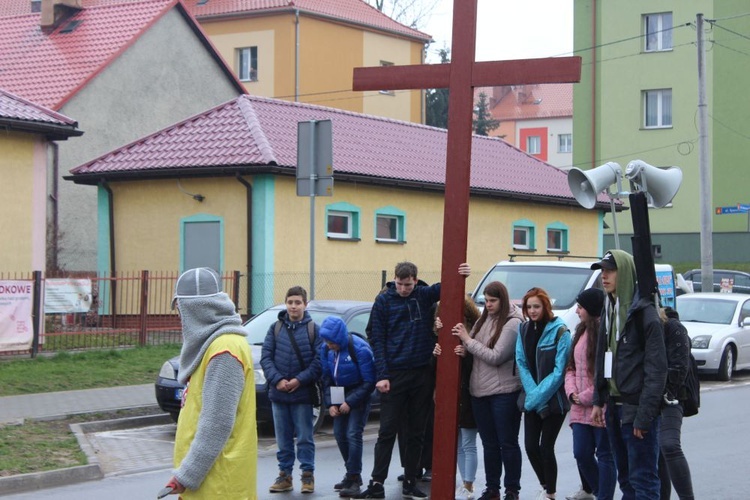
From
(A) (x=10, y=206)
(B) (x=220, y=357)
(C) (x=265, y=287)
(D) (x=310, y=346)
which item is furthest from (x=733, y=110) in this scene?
(B) (x=220, y=357)

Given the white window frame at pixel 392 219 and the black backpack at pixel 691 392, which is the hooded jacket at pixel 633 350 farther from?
the white window frame at pixel 392 219

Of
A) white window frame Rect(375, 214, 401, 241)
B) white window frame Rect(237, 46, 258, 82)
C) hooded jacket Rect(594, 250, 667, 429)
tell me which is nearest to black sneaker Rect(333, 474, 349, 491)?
hooded jacket Rect(594, 250, 667, 429)

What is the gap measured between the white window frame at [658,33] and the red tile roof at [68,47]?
18.6 m

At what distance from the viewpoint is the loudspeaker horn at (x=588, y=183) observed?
10206 mm

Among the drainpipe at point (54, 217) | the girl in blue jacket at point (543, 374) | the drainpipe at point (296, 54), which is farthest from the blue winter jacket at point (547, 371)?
the drainpipe at point (296, 54)

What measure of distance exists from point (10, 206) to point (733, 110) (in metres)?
32.5

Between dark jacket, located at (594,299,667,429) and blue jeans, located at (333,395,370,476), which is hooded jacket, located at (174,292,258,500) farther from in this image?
blue jeans, located at (333,395,370,476)

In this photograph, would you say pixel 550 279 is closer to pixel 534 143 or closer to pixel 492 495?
pixel 492 495

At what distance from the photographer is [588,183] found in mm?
10312

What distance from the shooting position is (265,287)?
2322 centimetres

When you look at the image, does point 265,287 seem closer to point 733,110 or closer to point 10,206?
point 10,206

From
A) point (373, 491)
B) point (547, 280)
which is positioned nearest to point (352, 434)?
point (373, 491)

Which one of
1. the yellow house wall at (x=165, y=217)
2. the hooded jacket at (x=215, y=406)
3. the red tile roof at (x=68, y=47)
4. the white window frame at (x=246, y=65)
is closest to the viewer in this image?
the hooded jacket at (x=215, y=406)

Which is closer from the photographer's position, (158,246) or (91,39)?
(158,246)
